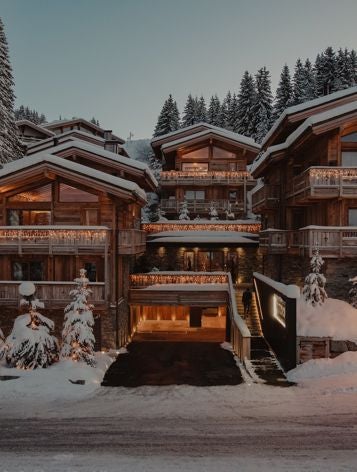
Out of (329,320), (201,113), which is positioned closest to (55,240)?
(329,320)

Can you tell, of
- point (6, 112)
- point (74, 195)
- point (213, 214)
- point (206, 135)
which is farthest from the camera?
point (206, 135)

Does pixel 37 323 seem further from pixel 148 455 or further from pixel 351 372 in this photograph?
pixel 351 372

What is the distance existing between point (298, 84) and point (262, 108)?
11.8m

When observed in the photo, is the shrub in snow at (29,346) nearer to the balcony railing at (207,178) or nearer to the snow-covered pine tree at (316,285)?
the snow-covered pine tree at (316,285)

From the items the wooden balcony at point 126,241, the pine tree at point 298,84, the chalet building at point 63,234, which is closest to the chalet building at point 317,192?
the wooden balcony at point 126,241

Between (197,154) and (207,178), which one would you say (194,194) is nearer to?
(207,178)

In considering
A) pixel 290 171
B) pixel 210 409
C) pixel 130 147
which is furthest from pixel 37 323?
pixel 130 147

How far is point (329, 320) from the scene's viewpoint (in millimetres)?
19016

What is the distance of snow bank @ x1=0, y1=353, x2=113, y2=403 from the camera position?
15.8 metres

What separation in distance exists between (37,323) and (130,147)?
10439cm

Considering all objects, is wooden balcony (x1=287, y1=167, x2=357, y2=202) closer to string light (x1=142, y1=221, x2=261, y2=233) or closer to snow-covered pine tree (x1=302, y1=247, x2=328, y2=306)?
snow-covered pine tree (x1=302, y1=247, x2=328, y2=306)

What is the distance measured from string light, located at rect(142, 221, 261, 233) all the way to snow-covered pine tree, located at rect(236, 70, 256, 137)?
115ft

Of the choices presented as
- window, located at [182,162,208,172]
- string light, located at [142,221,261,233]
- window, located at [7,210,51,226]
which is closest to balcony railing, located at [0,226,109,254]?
window, located at [7,210,51,226]

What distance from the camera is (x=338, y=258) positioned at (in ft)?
69.7
